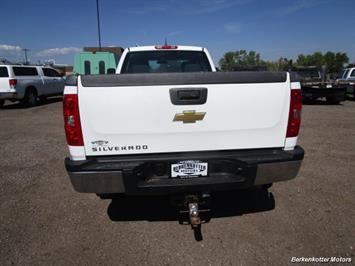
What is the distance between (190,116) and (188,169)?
49 centimetres

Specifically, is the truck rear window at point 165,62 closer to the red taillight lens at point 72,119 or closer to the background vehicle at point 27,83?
the red taillight lens at point 72,119

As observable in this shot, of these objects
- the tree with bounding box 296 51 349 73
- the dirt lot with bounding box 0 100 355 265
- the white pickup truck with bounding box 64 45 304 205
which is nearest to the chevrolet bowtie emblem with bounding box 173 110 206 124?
the white pickup truck with bounding box 64 45 304 205

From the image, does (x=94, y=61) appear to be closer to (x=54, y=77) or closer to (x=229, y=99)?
(x=54, y=77)

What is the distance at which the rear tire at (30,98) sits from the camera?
1363cm

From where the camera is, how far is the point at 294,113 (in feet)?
8.29

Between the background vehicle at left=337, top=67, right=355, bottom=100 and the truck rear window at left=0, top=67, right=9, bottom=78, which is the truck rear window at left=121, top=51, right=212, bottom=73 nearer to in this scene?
the truck rear window at left=0, top=67, right=9, bottom=78

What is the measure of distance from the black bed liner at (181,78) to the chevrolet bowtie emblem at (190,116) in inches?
10.5

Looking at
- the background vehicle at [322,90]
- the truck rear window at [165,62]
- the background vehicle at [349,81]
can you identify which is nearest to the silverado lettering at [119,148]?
the truck rear window at [165,62]

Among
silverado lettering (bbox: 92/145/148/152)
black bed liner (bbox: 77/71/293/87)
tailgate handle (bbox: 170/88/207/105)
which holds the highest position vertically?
black bed liner (bbox: 77/71/293/87)

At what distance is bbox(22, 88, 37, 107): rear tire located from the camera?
13628 millimetres

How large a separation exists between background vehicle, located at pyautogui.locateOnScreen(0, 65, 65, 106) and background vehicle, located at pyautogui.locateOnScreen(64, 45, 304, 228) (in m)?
12.4

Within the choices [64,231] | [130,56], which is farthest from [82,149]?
[130,56]

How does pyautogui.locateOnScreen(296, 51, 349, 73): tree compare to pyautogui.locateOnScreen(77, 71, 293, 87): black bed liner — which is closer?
pyautogui.locateOnScreen(77, 71, 293, 87): black bed liner

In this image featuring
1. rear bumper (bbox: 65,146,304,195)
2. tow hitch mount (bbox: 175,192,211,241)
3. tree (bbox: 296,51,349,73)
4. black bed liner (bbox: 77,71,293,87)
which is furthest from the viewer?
tree (bbox: 296,51,349,73)
